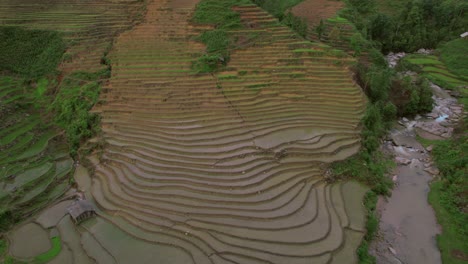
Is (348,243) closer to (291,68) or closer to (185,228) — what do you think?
(185,228)

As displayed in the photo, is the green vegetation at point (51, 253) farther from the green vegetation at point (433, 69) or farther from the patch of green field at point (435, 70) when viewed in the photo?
the patch of green field at point (435, 70)

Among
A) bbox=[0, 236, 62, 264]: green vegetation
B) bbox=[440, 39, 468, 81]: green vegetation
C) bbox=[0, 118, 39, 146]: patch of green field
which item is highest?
bbox=[440, 39, 468, 81]: green vegetation

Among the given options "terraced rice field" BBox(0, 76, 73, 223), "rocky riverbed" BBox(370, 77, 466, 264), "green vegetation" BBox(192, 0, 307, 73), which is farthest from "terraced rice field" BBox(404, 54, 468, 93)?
"terraced rice field" BBox(0, 76, 73, 223)

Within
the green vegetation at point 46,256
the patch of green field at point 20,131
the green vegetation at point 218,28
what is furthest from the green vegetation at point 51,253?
the green vegetation at point 218,28

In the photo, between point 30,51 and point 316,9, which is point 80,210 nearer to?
point 30,51

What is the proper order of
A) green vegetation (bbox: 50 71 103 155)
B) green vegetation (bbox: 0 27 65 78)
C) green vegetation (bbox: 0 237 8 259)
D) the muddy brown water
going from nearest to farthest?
green vegetation (bbox: 0 237 8 259)
the muddy brown water
green vegetation (bbox: 50 71 103 155)
green vegetation (bbox: 0 27 65 78)

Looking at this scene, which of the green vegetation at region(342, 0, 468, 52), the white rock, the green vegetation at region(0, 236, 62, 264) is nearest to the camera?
the green vegetation at region(0, 236, 62, 264)

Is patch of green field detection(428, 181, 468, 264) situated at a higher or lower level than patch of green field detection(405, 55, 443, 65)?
lower

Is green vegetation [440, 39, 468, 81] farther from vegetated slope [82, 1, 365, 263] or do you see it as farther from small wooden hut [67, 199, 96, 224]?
small wooden hut [67, 199, 96, 224]
